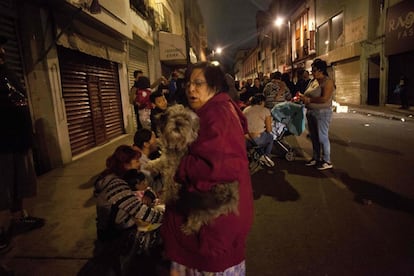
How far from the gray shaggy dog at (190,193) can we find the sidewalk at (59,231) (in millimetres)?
1932

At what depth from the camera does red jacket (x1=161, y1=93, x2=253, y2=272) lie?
4.62ft

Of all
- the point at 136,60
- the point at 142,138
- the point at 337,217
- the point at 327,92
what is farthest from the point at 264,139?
the point at 136,60

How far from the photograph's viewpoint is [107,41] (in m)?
9.02

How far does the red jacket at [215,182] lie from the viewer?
141cm

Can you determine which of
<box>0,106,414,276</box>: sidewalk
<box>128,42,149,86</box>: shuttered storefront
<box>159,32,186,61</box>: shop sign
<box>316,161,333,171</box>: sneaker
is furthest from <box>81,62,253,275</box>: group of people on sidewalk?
<box>159,32,186,61</box>: shop sign

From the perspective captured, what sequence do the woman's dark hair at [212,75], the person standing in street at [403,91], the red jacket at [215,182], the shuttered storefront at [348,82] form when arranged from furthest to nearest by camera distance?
1. the shuttered storefront at [348,82]
2. the person standing in street at [403,91]
3. the woman's dark hair at [212,75]
4. the red jacket at [215,182]

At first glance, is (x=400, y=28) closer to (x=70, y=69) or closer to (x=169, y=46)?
(x=169, y=46)

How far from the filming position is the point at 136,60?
42.2 ft

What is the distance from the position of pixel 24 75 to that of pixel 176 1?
1812 centimetres

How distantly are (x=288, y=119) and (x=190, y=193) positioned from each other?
212 inches

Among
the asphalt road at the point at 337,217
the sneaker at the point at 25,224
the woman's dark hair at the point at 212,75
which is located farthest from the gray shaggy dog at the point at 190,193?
the sneaker at the point at 25,224

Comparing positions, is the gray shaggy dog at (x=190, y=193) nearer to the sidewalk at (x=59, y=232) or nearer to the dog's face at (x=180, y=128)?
the dog's face at (x=180, y=128)

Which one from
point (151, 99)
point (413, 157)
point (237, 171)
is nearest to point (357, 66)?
point (413, 157)

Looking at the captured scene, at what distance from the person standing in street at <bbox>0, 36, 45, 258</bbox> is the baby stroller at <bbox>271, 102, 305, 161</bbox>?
15.2ft
